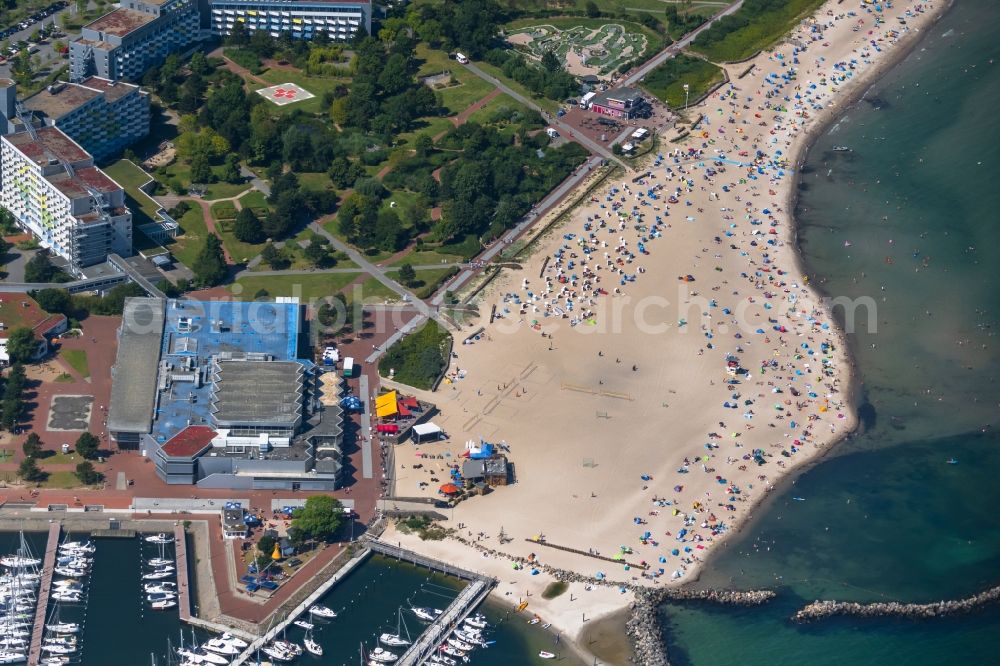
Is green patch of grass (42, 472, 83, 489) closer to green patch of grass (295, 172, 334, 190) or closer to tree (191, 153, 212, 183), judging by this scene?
tree (191, 153, 212, 183)

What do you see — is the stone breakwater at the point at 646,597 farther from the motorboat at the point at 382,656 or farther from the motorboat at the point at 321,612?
the motorboat at the point at 382,656

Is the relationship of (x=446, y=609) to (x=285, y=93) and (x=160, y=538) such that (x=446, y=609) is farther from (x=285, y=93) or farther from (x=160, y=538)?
(x=285, y=93)

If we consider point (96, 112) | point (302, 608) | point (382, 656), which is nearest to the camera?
point (382, 656)

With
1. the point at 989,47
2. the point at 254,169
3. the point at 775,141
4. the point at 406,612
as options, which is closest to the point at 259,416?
the point at 406,612

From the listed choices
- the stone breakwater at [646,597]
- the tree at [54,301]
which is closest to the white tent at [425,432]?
the stone breakwater at [646,597]

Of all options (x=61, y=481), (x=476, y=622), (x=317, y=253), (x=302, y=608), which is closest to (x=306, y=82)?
(x=317, y=253)
